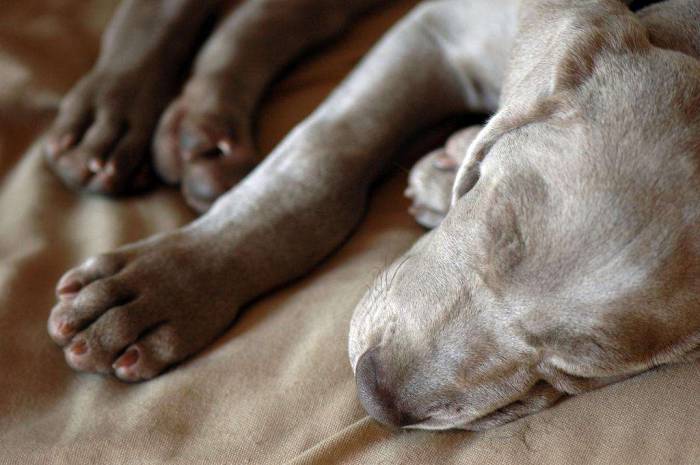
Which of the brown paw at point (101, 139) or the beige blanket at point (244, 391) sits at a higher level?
the brown paw at point (101, 139)

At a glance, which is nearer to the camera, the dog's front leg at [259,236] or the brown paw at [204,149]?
the dog's front leg at [259,236]

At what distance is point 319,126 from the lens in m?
1.90

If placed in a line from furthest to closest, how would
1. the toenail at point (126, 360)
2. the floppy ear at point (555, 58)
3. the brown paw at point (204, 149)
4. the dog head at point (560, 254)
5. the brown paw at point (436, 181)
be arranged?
the brown paw at point (204, 149)
the brown paw at point (436, 181)
the toenail at point (126, 360)
the floppy ear at point (555, 58)
the dog head at point (560, 254)

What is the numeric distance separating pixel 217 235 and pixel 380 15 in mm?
1043

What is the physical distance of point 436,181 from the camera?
5.77ft

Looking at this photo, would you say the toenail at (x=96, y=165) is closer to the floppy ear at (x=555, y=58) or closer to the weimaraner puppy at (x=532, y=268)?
the weimaraner puppy at (x=532, y=268)

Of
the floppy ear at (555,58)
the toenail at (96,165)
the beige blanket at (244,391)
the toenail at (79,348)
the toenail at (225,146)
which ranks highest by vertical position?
the floppy ear at (555,58)

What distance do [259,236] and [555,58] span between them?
0.70 m

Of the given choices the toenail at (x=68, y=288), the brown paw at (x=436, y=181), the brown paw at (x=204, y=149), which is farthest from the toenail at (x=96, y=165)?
the brown paw at (x=436, y=181)

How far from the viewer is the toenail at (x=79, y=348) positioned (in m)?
1.47

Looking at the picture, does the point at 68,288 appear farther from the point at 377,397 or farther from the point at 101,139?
the point at 377,397

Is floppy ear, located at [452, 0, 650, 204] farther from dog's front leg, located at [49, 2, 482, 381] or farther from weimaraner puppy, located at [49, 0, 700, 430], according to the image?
dog's front leg, located at [49, 2, 482, 381]

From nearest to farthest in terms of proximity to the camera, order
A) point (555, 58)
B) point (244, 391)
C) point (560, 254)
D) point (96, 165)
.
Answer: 1. point (560, 254)
2. point (555, 58)
3. point (244, 391)
4. point (96, 165)

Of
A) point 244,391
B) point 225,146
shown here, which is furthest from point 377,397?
point 225,146
